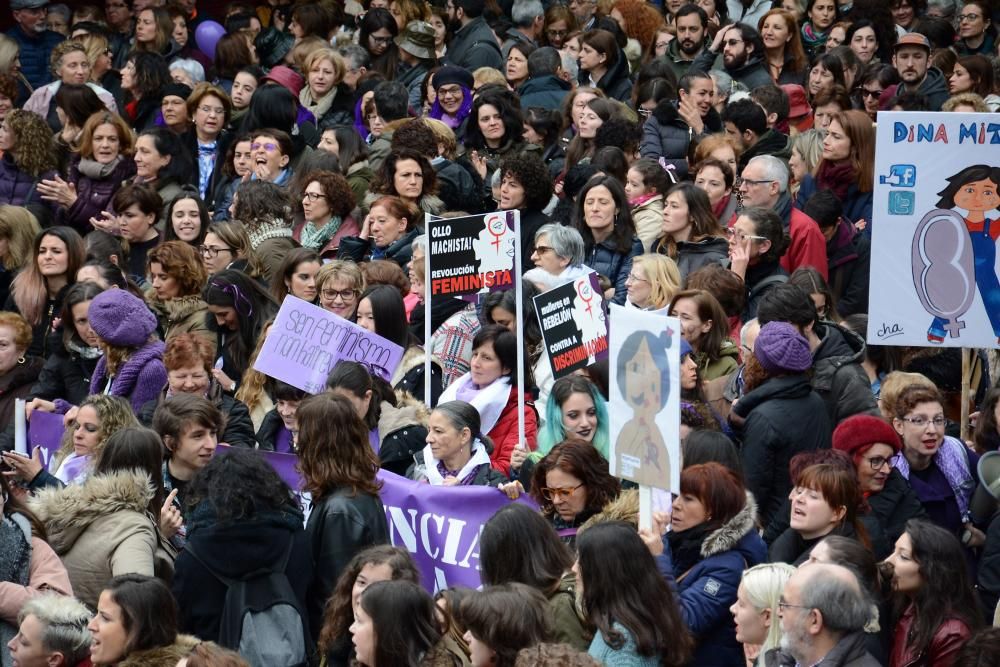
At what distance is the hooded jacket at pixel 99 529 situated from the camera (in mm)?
6840

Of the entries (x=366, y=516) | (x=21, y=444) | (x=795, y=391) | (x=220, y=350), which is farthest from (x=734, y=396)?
(x=21, y=444)

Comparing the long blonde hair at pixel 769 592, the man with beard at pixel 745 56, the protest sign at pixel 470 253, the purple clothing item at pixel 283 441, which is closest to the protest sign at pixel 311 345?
the purple clothing item at pixel 283 441

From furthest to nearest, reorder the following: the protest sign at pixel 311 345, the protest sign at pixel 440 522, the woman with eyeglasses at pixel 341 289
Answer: the woman with eyeglasses at pixel 341 289
the protest sign at pixel 311 345
the protest sign at pixel 440 522

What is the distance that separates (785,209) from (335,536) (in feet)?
15.3

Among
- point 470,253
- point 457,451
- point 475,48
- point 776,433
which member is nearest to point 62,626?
point 457,451

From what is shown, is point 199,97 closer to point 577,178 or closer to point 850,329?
point 577,178

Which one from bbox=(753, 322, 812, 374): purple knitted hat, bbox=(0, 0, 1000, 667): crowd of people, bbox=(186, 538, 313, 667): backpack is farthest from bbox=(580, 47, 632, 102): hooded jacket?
bbox=(186, 538, 313, 667): backpack

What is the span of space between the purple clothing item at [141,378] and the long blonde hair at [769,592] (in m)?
4.32

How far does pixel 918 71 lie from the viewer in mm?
13727

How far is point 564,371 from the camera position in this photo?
8.43 m

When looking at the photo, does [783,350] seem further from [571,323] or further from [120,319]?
[120,319]

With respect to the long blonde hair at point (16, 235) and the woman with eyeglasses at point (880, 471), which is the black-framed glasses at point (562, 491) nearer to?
the woman with eyeglasses at point (880, 471)

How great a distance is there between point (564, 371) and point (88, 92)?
22.4 ft

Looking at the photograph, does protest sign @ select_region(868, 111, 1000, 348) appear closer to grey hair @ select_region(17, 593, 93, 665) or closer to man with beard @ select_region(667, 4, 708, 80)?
grey hair @ select_region(17, 593, 93, 665)
